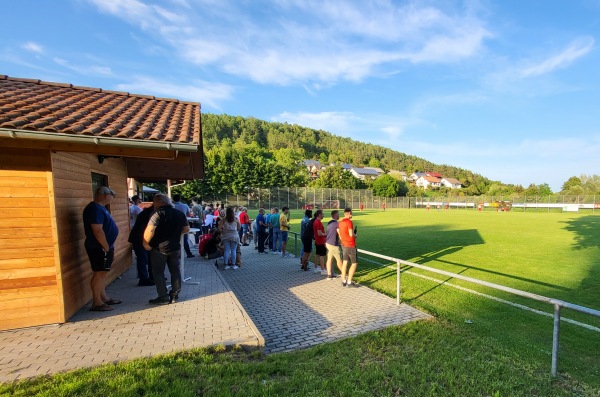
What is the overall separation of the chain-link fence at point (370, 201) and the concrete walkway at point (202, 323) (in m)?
38.1

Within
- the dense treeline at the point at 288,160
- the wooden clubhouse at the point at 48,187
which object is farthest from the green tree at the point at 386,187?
the wooden clubhouse at the point at 48,187

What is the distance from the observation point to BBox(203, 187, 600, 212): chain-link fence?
4900cm

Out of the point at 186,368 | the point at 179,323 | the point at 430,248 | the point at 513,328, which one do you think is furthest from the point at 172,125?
the point at 430,248

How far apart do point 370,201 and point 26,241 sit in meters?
61.6

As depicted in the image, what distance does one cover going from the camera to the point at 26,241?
13.8ft

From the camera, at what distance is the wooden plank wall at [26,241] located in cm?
410

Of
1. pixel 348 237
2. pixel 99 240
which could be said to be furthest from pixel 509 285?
pixel 99 240

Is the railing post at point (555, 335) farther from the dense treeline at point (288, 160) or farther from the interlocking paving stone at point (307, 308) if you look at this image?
the dense treeline at point (288, 160)

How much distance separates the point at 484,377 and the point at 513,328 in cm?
208

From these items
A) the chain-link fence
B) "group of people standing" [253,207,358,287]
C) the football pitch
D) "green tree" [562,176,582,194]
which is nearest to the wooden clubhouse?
"group of people standing" [253,207,358,287]

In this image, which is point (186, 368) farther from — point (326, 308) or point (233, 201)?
point (233, 201)

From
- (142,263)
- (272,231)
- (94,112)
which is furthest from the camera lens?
(272,231)

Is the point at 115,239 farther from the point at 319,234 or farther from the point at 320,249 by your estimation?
the point at 320,249

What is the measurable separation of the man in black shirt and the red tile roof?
130cm
